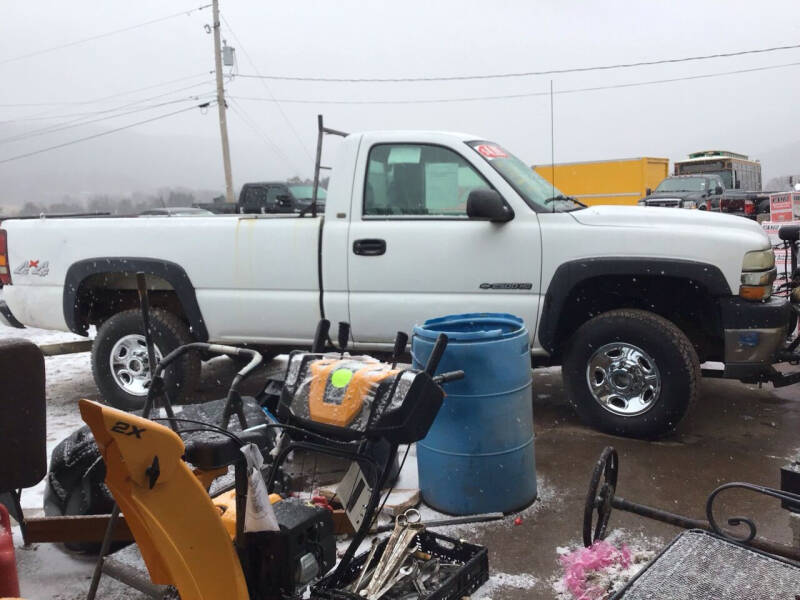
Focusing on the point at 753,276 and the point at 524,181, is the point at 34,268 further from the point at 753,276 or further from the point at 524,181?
the point at 753,276

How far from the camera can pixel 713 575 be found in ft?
7.36

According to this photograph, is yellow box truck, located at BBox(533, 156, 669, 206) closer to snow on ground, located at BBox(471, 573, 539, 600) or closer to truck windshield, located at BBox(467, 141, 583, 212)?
truck windshield, located at BBox(467, 141, 583, 212)

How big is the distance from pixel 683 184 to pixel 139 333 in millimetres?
16968

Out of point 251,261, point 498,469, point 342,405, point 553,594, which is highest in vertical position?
point 251,261

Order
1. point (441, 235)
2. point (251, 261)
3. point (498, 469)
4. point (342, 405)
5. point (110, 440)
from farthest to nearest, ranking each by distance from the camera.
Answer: point (251, 261)
point (441, 235)
point (498, 469)
point (342, 405)
point (110, 440)

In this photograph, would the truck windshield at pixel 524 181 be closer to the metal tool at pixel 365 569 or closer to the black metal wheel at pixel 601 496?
the black metal wheel at pixel 601 496

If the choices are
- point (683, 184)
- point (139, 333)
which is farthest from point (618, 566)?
point (683, 184)

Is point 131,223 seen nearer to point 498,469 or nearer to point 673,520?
point 498,469

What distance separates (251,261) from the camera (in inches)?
209

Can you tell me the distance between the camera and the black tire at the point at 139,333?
18.4ft

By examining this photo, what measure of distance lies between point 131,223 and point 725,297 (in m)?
4.38

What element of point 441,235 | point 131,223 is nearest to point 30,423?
point 441,235

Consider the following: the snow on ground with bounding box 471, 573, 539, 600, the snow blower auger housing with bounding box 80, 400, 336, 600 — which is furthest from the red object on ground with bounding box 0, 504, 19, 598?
the snow on ground with bounding box 471, 573, 539, 600

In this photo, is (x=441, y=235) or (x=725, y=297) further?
(x=441, y=235)
